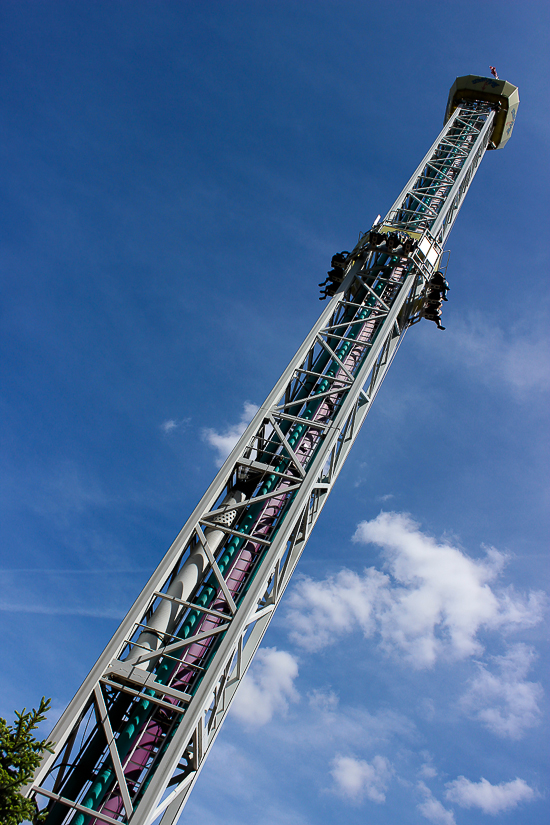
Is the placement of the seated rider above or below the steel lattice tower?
above

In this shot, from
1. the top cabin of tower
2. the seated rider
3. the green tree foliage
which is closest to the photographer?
the green tree foliage

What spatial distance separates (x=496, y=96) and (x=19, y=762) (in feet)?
143

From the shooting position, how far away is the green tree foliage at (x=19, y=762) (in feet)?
32.8

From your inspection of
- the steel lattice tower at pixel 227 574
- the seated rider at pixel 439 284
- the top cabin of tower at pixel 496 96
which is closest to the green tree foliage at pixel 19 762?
the steel lattice tower at pixel 227 574

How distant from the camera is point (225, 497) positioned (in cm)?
1571

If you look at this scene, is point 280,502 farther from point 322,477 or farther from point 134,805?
point 134,805

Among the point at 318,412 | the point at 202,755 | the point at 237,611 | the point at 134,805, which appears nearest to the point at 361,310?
the point at 318,412

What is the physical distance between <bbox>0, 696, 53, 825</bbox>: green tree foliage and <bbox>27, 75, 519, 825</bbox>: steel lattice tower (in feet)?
1.37

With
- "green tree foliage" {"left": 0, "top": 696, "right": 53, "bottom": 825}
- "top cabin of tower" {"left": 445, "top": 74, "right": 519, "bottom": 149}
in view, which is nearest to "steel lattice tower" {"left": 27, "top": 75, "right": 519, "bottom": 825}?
"green tree foliage" {"left": 0, "top": 696, "right": 53, "bottom": 825}

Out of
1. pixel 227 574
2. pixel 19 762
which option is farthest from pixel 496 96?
pixel 19 762

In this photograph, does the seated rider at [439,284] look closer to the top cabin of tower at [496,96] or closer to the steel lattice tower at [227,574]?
the steel lattice tower at [227,574]

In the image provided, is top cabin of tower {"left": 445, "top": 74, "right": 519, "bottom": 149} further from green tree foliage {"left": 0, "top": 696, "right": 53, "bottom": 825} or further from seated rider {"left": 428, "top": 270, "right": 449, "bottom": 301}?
green tree foliage {"left": 0, "top": 696, "right": 53, "bottom": 825}

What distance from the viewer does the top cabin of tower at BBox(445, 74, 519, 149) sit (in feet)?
122

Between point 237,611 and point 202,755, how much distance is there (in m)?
3.14
